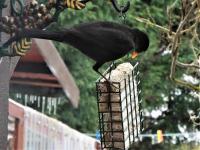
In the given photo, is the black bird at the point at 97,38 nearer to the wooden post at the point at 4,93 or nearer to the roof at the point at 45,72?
the wooden post at the point at 4,93

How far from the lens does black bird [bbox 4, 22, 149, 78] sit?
1.41m

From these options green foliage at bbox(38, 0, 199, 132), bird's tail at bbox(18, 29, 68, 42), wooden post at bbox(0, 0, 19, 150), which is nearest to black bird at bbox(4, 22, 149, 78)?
bird's tail at bbox(18, 29, 68, 42)

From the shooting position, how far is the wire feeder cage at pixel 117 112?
2.22 metres

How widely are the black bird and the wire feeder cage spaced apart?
0.53 meters

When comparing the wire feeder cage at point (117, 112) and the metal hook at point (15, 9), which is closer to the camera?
the metal hook at point (15, 9)

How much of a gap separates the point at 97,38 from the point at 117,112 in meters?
0.83

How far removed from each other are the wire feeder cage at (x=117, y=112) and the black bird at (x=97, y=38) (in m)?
0.53

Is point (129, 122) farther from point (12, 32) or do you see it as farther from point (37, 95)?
point (37, 95)

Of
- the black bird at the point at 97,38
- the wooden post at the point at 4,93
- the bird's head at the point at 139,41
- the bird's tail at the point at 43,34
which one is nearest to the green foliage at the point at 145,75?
the bird's head at the point at 139,41

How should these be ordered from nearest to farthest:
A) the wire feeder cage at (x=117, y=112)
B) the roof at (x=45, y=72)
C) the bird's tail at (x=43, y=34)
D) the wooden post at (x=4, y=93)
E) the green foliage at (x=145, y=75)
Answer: the bird's tail at (x=43, y=34) < the wooden post at (x=4, y=93) < the wire feeder cage at (x=117, y=112) < the roof at (x=45, y=72) < the green foliage at (x=145, y=75)

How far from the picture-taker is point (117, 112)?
7.49 ft

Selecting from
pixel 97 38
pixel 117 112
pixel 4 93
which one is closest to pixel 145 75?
pixel 117 112

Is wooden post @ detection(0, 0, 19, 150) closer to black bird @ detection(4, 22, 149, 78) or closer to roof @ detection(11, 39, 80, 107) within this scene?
black bird @ detection(4, 22, 149, 78)

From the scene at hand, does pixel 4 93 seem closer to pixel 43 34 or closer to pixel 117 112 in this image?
pixel 43 34
